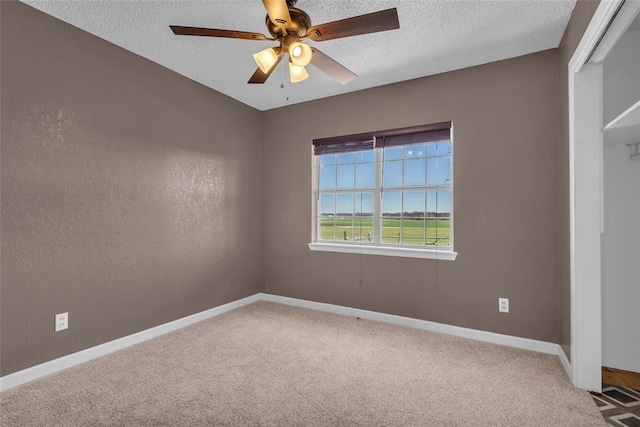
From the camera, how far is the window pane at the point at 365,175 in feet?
12.6

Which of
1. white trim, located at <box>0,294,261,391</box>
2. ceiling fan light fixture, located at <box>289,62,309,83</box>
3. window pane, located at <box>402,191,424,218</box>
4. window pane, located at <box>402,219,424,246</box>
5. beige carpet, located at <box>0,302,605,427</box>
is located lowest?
beige carpet, located at <box>0,302,605,427</box>

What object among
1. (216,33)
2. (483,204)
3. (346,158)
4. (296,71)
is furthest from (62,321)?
(483,204)

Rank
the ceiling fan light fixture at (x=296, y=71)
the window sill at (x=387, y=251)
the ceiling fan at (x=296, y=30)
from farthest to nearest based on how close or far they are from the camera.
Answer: the window sill at (x=387, y=251), the ceiling fan light fixture at (x=296, y=71), the ceiling fan at (x=296, y=30)

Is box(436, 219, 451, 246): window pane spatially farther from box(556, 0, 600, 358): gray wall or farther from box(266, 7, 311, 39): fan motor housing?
box(266, 7, 311, 39): fan motor housing

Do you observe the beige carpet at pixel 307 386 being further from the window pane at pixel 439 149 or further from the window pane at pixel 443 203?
the window pane at pixel 439 149

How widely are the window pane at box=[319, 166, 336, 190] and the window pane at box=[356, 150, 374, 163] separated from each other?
0.36 meters

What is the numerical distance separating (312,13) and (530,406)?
3.12m

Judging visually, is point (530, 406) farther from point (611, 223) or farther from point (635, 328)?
point (611, 223)

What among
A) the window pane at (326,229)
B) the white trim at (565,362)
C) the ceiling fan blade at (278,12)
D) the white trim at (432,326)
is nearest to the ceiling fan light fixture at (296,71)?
the ceiling fan blade at (278,12)

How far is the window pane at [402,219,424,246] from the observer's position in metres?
3.49

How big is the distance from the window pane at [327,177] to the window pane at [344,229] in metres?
0.48

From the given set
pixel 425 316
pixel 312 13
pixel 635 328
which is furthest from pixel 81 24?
pixel 635 328

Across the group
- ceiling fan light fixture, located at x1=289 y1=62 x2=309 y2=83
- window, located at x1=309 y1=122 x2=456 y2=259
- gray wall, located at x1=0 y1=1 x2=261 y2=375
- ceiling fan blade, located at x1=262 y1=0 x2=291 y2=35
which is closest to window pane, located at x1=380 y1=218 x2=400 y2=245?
window, located at x1=309 y1=122 x2=456 y2=259

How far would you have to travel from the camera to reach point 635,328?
2389 mm
